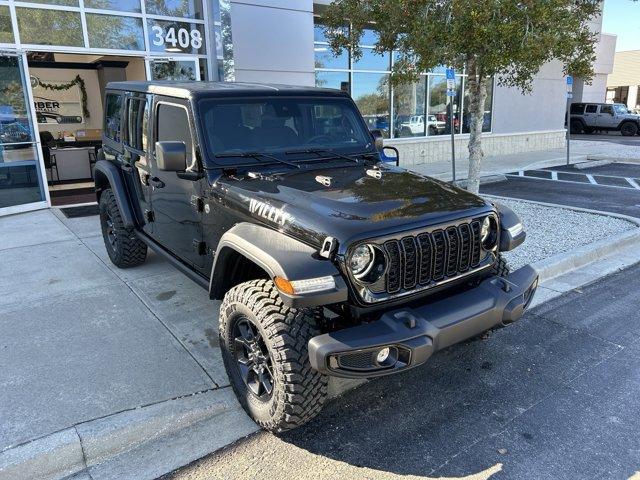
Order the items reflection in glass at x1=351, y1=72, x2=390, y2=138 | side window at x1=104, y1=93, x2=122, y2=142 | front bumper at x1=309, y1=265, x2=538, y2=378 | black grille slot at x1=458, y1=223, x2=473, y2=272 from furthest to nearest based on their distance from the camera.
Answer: reflection in glass at x1=351, y1=72, x2=390, y2=138, side window at x1=104, y1=93, x2=122, y2=142, black grille slot at x1=458, y1=223, x2=473, y2=272, front bumper at x1=309, y1=265, x2=538, y2=378

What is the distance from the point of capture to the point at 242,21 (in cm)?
945

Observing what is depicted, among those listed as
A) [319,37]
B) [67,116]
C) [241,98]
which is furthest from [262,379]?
[67,116]

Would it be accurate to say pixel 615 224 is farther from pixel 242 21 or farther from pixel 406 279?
pixel 242 21

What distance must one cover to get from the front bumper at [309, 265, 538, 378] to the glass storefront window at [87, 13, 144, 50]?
27.1 feet

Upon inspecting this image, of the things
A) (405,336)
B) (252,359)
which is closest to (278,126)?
(252,359)

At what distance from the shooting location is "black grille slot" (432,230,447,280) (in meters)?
2.87

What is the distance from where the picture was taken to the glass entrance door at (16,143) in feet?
26.4

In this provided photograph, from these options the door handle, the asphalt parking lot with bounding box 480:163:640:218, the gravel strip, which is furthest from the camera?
the asphalt parking lot with bounding box 480:163:640:218

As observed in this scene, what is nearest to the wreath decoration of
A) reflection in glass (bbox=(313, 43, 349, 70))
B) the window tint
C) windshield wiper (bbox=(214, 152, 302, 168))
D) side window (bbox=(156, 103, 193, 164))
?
reflection in glass (bbox=(313, 43, 349, 70))

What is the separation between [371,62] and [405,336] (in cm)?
1206

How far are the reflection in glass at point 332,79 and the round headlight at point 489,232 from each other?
32.2 feet

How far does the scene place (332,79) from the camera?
12773 mm

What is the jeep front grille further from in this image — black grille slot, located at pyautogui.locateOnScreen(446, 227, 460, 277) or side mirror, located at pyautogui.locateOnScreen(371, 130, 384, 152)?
side mirror, located at pyautogui.locateOnScreen(371, 130, 384, 152)

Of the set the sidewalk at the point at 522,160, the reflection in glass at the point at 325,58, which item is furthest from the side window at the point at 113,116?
the sidewalk at the point at 522,160
